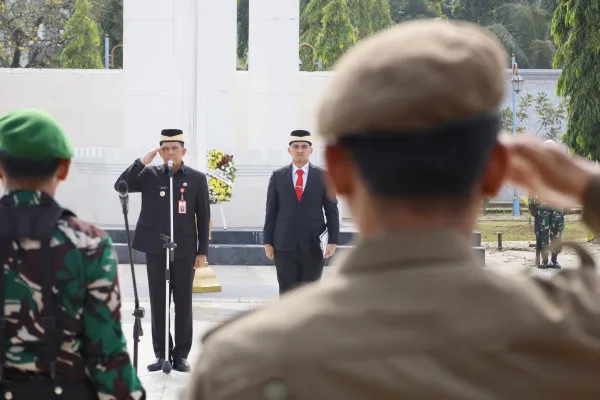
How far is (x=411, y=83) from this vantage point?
1507 millimetres

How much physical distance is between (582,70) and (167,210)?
15.6m

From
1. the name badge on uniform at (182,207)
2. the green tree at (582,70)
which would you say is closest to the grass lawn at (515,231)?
the green tree at (582,70)

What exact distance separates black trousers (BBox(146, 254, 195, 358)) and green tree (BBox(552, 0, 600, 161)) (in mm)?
15324

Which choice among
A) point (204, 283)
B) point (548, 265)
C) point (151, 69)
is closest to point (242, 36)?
point (151, 69)

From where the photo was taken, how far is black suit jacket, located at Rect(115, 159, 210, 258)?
29.9 feet

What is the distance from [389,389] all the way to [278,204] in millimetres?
7983

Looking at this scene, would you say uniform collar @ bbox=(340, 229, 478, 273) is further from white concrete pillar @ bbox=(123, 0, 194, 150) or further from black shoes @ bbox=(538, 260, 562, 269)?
white concrete pillar @ bbox=(123, 0, 194, 150)

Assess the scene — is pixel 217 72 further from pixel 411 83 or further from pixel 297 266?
pixel 411 83

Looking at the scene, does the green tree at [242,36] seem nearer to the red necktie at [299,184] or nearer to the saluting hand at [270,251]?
the red necktie at [299,184]

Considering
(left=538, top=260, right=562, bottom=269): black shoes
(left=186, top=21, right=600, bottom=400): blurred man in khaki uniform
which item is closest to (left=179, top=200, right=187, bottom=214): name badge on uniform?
(left=186, top=21, right=600, bottom=400): blurred man in khaki uniform

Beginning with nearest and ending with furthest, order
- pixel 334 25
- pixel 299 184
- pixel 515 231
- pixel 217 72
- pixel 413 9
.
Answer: pixel 299 184, pixel 217 72, pixel 515 231, pixel 334 25, pixel 413 9

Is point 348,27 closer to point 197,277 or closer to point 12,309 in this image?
point 197,277

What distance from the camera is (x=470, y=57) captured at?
154 centimetres

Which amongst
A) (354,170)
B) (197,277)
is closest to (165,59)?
(197,277)
